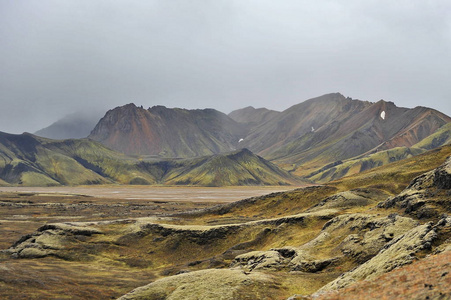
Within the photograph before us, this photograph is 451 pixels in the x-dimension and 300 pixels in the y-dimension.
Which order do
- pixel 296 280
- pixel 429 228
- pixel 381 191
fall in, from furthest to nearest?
1. pixel 381 191
2. pixel 296 280
3. pixel 429 228

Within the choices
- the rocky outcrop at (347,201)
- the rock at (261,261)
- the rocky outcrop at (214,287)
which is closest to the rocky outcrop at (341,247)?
the rock at (261,261)

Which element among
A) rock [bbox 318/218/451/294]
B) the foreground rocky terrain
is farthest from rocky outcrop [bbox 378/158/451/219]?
rock [bbox 318/218/451/294]

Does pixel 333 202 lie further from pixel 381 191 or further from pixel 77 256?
pixel 77 256

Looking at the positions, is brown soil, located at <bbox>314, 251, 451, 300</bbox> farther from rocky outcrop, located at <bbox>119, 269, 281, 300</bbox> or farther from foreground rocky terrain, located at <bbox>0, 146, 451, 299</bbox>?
rocky outcrop, located at <bbox>119, 269, 281, 300</bbox>

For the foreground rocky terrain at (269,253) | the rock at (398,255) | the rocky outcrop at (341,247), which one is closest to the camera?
the rock at (398,255)

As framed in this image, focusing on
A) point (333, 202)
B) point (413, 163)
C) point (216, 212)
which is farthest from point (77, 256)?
point (413, 163)

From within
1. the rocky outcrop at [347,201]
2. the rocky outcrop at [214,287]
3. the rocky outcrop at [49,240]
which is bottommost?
the rocky outcrop at [49,240]

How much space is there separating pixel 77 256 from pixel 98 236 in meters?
10.3

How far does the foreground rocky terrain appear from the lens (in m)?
27.4

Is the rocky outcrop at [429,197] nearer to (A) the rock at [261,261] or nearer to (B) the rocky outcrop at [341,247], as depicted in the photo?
(B) the rocky outcrop at [341,247]

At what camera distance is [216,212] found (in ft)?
364

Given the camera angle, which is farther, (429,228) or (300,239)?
(300,239)

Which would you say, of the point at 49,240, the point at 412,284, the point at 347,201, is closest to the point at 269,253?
the point at 412,284

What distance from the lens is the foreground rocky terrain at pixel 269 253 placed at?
27.4 m
